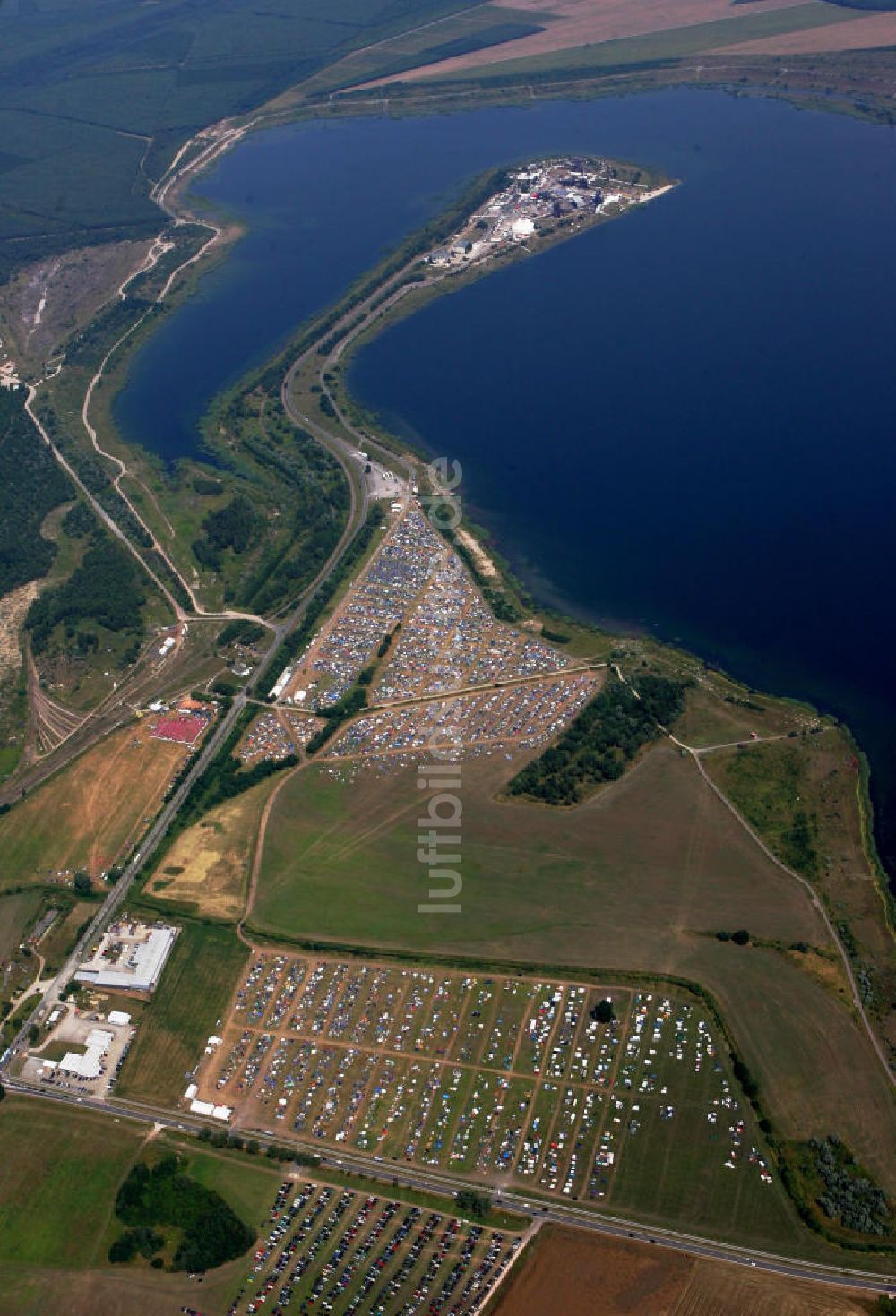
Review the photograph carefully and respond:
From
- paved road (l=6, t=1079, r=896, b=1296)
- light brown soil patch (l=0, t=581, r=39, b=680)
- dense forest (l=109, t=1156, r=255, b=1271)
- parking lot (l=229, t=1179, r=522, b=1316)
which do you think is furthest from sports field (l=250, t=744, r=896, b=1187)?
light brown soil patch (l=0, t=581, r=39, b=680)

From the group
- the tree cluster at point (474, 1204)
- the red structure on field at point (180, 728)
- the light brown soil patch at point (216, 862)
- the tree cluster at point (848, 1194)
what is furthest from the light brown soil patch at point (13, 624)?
the tree cluster at point (848, 1194)

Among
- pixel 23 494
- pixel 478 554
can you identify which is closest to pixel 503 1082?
pixel 478 554

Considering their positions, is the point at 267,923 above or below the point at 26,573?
below

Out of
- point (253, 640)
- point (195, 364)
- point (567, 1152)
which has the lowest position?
point (567, 1152)

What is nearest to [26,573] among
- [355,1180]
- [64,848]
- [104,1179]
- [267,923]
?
[64,848]

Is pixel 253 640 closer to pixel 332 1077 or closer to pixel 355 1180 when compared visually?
pixel 332 1077

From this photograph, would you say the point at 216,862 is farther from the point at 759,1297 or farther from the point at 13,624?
the point at 759,1297

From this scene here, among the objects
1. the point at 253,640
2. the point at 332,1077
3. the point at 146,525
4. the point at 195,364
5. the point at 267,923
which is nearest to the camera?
the point at 332,1077

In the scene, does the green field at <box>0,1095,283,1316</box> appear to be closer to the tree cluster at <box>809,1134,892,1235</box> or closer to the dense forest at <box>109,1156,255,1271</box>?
the dense forest at <box>109,1156,255,1271</box>
